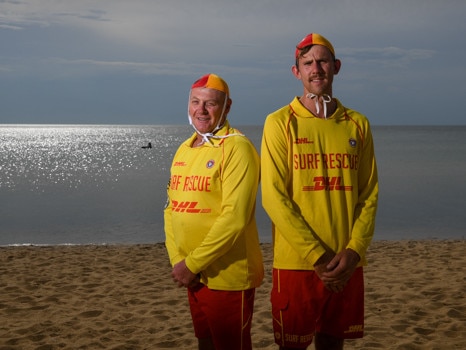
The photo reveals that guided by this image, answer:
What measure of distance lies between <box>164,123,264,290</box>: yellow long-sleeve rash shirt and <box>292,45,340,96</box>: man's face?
19.4 inches

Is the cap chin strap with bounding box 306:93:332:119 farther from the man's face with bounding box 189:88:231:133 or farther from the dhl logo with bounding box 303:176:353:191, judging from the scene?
the man's face with bounding box 189:88:231:133

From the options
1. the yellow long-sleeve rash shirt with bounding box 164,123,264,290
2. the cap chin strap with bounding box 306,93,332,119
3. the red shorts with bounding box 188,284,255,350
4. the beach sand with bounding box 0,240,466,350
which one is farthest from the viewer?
the beach sand with bounding box 0,240,466,350

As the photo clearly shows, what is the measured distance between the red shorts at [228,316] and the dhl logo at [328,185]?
660 millimetres

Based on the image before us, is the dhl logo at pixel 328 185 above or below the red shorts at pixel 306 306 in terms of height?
above

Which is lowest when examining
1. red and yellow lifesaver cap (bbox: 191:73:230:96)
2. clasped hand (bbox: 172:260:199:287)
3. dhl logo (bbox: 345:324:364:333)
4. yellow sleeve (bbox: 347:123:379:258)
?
dhl logo (bbox: 345:324:364:333)

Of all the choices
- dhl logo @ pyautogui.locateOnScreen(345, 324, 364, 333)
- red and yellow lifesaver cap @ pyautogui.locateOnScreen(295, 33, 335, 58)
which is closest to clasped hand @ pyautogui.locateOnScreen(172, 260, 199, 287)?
dhl logo @ pyautogui.locateOnScreen(345, 324, 364, 333)

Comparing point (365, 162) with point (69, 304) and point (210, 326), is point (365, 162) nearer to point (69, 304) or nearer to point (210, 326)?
point (210, 326)

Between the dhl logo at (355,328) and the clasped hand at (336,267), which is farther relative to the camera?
the dhl logo at (355,328)

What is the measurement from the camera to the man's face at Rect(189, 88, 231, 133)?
293 cm

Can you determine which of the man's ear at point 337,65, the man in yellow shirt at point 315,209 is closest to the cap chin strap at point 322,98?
the man in yellow shirt at point 315,209

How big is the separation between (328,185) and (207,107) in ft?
2.59

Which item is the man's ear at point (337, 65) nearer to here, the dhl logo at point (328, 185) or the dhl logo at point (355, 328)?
the dhl logo at point (328, 185)

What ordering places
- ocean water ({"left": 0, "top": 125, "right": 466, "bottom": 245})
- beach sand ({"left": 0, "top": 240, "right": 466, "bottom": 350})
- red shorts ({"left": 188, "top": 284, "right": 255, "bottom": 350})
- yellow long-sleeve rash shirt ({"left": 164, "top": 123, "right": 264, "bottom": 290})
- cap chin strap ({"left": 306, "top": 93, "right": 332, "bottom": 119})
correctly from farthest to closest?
ocean water ({"left": 0, "top": 125, "right": 466, "bottom": 245}), beach sand ({"left": 0, "top": 240, "right": 466, "bottom": 350}), cap chin strap ({"left": 306, "top": 93, "right": 332, "bottom": 119}), red shorts ({"left": 188, "top": 284, "right": 255, "bottom": 350}), yellow long-sleeve rash shirt ({"left": 164, "top": 123, "right": 264, "bottom": 290})

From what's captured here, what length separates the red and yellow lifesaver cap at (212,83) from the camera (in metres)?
2.94
